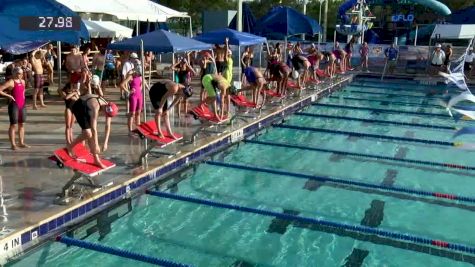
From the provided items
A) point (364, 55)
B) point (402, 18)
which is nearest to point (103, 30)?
point (364, 55)

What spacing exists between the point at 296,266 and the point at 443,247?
1522mm

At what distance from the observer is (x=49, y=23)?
5.32m

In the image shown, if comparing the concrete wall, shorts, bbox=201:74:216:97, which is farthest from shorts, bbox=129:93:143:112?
the concrete wall

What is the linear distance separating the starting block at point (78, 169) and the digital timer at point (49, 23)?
52.9 inches

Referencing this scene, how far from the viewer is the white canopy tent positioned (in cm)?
1125

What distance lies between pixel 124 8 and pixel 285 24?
4.50 meters

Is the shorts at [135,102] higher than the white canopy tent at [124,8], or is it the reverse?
the white canopy tent at [124,8]

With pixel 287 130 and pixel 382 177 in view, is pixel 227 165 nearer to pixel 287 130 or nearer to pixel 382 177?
pixel 382 177

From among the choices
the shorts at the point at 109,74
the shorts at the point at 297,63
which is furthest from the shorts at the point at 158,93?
the shorts at the point at 109,74

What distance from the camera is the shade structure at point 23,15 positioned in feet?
16.8

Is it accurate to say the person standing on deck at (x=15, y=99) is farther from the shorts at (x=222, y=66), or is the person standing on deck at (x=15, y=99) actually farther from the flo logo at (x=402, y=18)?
the flo logo at (x=402, y=18)

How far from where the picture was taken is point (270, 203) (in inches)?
275

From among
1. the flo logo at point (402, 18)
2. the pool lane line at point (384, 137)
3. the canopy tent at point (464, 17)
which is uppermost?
the flo logo at point (402, 18)

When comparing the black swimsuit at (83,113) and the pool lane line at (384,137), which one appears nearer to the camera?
A: the black swimsuit at (83,113)
